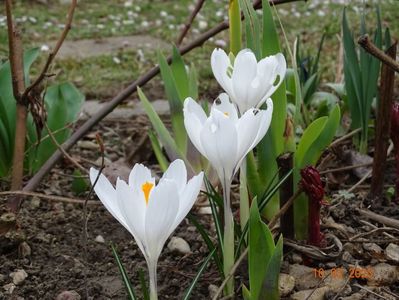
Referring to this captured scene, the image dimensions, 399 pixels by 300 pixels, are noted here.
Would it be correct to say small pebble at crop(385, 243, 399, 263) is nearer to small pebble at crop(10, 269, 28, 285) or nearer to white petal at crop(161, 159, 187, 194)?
white petal at crop(161, 159, 187, 194)

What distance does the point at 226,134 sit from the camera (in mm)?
1380

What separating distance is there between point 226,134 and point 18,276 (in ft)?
2.57

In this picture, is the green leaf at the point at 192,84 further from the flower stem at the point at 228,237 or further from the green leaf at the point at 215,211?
the flower stem at the point at 228,237

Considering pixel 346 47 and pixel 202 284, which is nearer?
pixel 202 284

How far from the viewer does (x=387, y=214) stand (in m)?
2.10

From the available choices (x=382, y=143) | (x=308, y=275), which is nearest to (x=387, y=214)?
(x=382, y=143)

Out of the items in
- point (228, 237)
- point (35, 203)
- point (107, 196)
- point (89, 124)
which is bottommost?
point (35, 203)

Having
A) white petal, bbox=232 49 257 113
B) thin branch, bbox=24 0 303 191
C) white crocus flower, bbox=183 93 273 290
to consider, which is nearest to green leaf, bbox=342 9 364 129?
thin branch, bbox=24 0 303 191

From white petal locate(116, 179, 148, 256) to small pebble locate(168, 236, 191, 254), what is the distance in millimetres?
704

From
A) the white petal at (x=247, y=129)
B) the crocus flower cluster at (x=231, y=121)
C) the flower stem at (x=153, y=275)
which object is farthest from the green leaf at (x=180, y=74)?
the flower stem at (x=153, y=275)

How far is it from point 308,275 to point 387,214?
0.42 meters

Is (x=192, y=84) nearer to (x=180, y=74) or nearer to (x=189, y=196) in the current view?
(x=180, y=74)

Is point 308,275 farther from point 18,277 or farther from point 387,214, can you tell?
point 18,277
